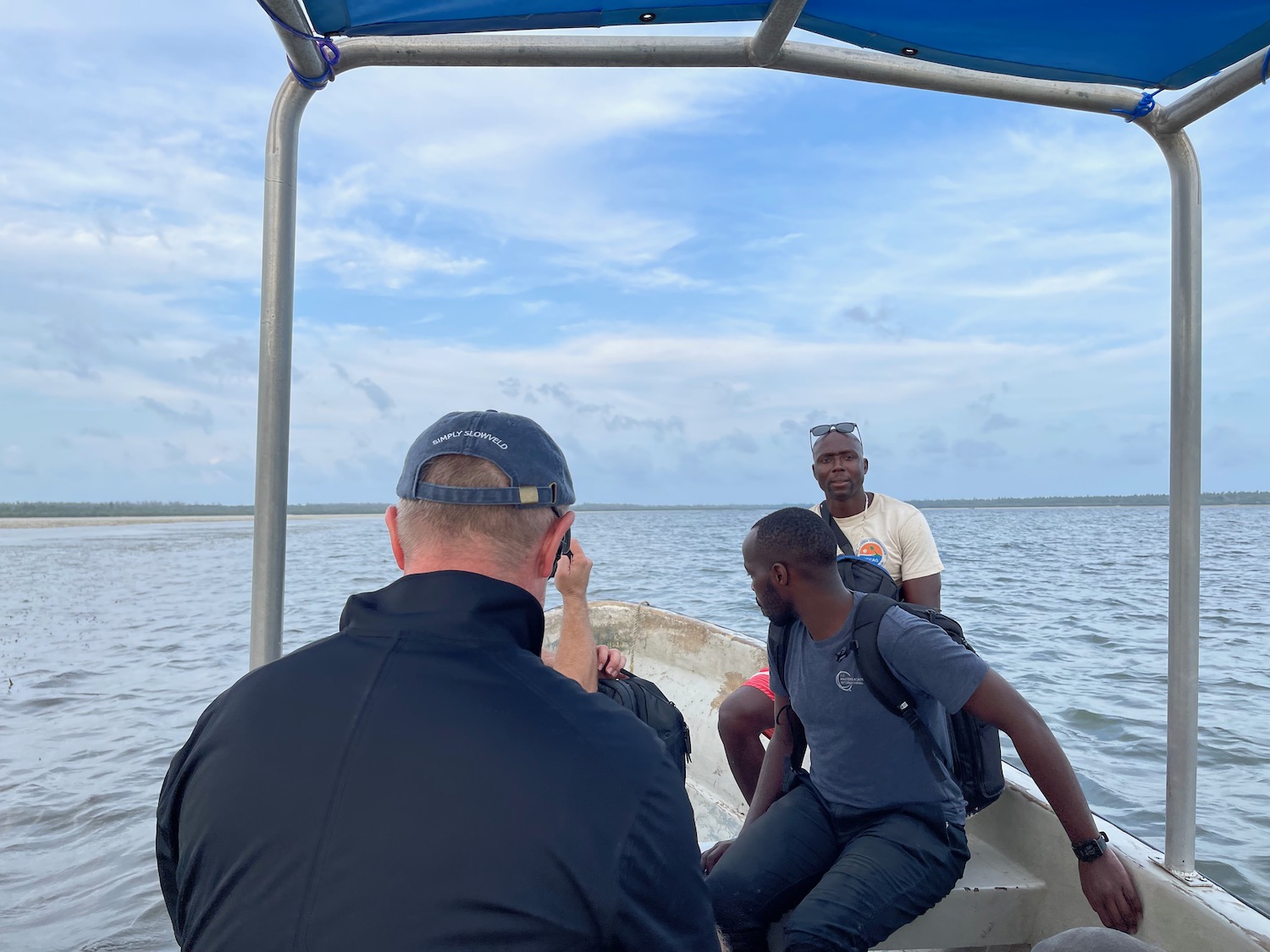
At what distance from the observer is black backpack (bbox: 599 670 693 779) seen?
2.16m

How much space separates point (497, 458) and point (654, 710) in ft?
3.43

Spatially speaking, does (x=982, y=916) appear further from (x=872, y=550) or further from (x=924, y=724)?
(x=872, y=550)

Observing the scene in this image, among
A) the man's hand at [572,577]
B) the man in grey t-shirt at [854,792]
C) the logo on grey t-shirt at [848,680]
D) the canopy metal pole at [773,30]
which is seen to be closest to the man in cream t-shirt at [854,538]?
the man in grey t-shirt at [854,792]

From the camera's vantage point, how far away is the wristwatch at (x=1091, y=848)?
233cm

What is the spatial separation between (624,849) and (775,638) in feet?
6.18

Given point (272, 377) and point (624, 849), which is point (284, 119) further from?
point (624, 849)

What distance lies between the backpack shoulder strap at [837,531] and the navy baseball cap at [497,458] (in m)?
2.27

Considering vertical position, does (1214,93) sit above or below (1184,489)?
above

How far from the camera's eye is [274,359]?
76.5 inches

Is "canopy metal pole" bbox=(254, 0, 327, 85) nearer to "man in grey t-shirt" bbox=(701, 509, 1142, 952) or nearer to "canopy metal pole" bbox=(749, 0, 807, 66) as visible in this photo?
"canopy metal pole" bbox=(749, 0, 807, 66)

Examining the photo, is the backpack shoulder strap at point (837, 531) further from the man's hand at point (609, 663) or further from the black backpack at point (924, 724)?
the man's hand at point (609, 663)

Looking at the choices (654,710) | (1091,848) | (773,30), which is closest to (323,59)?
(773,30)

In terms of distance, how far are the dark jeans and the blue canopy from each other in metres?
2.02

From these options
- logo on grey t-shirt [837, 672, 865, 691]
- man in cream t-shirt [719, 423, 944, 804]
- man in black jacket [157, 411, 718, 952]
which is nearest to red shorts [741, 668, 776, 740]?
man in cream t-shirt [719, 423, 944, 804]
